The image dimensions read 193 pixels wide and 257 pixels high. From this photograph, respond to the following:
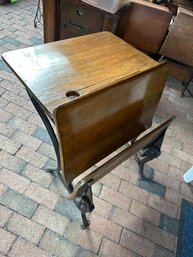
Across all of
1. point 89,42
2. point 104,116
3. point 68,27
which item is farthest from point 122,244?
point 68,27

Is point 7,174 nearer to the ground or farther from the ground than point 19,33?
nearer to the ground

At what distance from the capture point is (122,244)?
4.51 feet

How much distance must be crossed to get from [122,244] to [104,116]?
0.84m

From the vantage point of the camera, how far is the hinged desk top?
3.38ft

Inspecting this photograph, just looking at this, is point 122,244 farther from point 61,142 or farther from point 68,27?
point 68,27

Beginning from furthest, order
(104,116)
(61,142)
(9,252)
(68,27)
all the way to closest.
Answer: (68,27)
(9,252)
(104,116)
(61,142)

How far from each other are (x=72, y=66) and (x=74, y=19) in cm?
115

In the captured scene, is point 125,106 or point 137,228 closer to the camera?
point 125,106

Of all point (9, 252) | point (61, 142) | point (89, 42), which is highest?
point (89, 42)

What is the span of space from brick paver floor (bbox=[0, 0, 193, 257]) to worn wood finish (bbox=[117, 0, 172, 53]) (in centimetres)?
103

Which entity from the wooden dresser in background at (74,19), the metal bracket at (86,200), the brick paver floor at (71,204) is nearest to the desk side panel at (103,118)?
the metal bracket at (86,200)

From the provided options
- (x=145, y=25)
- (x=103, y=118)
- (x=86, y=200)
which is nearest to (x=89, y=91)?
(x=103, y=118)

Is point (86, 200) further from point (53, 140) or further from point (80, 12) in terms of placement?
point (80, 12)

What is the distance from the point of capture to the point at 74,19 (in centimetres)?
212
